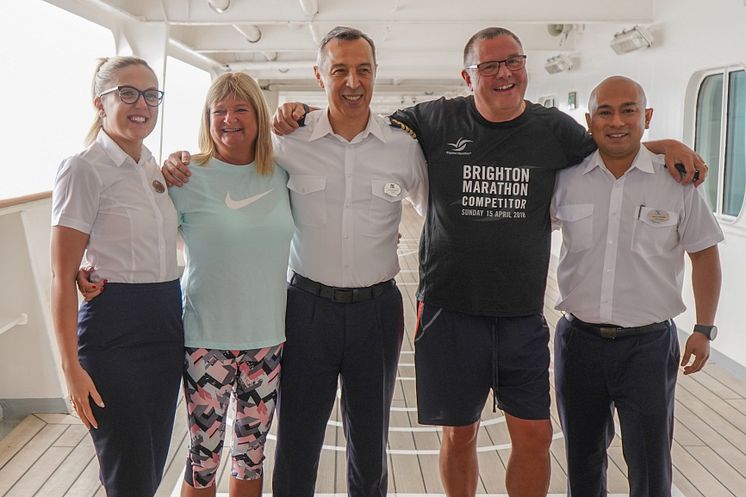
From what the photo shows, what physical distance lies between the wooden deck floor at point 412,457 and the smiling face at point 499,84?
1.79 metres

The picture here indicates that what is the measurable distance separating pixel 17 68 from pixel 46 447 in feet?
8.45

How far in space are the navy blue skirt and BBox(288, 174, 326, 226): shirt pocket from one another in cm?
54

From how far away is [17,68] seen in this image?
15.2 feet

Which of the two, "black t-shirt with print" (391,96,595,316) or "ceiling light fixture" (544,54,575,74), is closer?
"black t-shirt with print" (391,96,595,316)

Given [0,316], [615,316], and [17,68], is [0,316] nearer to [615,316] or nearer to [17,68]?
[17,68]

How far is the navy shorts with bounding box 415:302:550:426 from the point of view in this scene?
7.79 ft

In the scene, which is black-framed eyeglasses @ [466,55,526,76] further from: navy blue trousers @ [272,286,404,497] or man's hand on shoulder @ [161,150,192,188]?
man's hand on shoulder @ [161,150,192,188]

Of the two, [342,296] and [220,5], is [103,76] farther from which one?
[220,5]

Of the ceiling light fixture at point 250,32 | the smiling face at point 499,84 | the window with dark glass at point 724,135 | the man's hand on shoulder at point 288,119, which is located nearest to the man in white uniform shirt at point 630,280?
the smiling face at point 499,84

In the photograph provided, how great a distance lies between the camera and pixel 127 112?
2.03 meters

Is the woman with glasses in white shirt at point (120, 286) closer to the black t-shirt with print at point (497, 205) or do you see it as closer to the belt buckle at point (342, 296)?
the belt buckle at point (342, 296)

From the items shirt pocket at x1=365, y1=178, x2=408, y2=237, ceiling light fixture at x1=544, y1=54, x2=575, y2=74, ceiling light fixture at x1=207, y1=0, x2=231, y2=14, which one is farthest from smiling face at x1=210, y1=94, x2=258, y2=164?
ceiling light fixture at x1=544, y1=54, x2=575, y2=74

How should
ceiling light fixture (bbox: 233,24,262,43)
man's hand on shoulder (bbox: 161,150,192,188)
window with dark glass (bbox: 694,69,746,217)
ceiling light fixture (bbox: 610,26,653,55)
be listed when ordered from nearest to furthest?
man's hand on shoulder (bbox: 161,150,192,188), window with dark glass (bbox: 694,69,746,217), ceiling light fixture (bbox: 610,26,653,55), ceiling light fixture (bbox: 233,24,262,43)

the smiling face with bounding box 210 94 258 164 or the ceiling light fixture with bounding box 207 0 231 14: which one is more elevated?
the ceiling light fixture with bounding box 207 0 231 14
